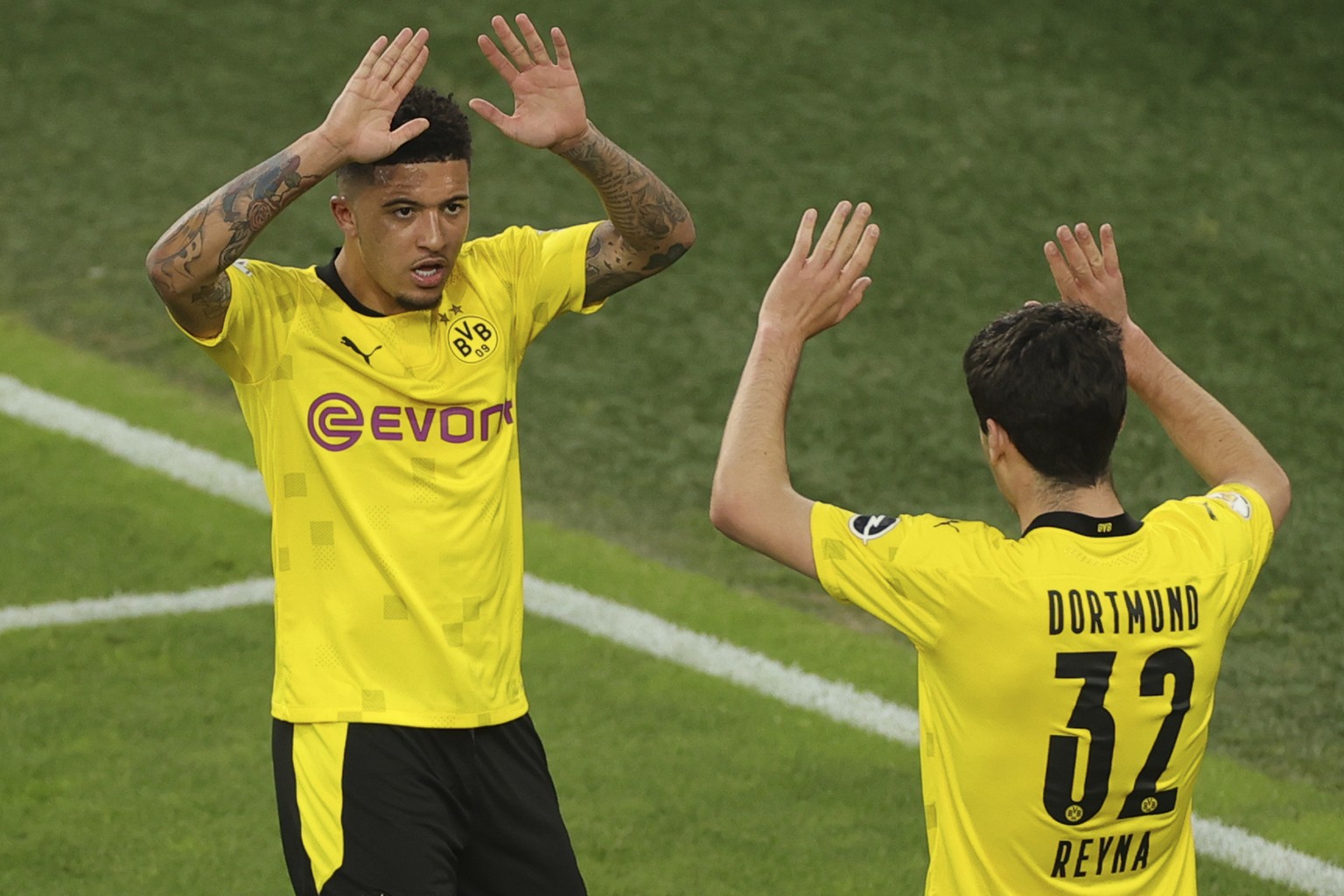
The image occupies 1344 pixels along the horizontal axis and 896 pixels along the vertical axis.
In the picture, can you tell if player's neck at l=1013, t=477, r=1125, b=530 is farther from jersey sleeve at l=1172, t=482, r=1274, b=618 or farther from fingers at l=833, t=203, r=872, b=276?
fingers at l=833, t=203, r=872, b=276

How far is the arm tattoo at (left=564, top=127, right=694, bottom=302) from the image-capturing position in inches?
162

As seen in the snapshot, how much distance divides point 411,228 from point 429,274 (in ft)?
0.33

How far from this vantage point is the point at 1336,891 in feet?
16.9

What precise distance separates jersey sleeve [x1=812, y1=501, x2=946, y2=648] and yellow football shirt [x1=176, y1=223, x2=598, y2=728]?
1073mm

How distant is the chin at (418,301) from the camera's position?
12.9 feet

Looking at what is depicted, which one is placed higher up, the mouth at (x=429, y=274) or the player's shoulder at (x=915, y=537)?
the mouth at (x=429, y=274)

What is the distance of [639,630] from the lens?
698cm

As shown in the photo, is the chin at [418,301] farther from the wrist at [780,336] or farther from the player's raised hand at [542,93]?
the wrist at [780,336]

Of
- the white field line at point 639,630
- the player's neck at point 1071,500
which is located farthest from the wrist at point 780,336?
the white field line at point 639,630

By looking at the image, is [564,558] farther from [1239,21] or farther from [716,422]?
[1239,21]

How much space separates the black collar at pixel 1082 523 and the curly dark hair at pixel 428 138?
158 cm

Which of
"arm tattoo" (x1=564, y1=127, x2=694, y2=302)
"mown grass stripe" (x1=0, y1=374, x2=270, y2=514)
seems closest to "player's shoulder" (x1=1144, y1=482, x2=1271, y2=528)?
"arm tattoo" (x1=564, y1=127, x2=694, y2=302)

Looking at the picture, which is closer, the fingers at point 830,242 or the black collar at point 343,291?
the fingers at point 830,242

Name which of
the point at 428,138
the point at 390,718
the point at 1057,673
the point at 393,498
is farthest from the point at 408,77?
the point at 1057,673
